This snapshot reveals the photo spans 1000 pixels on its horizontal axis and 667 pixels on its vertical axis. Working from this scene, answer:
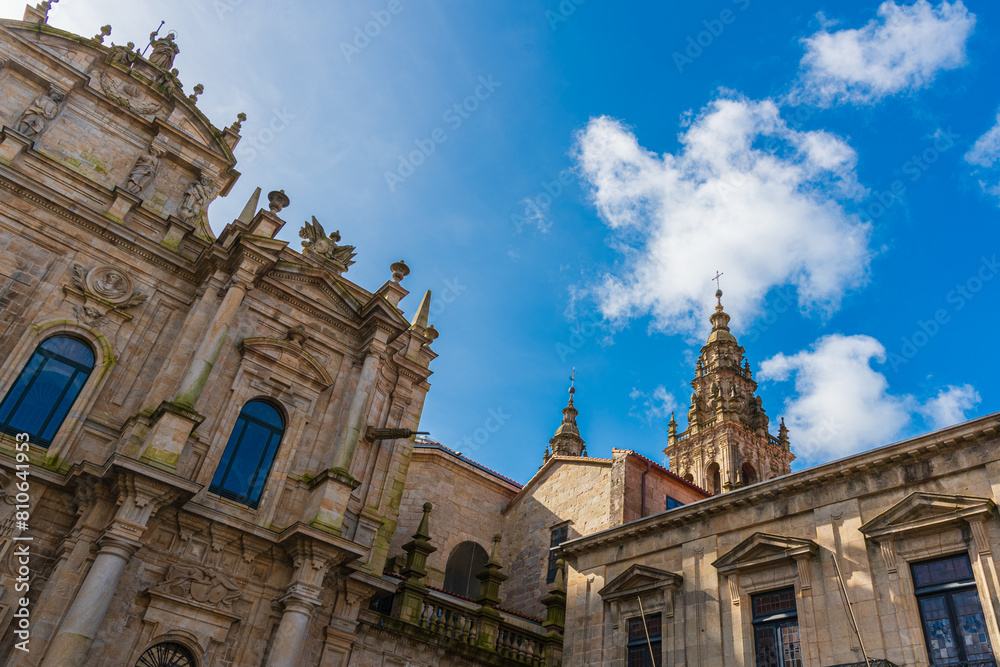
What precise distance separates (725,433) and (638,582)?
36.2 meters

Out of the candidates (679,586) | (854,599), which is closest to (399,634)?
(679,586)

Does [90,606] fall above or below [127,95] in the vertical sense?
below

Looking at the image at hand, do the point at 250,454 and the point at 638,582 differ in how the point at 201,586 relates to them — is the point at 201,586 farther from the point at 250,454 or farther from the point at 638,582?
the point at 638,582

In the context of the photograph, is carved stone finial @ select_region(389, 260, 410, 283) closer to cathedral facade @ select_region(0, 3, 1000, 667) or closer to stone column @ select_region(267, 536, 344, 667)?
cathedral facade @ select_region(0, 3, 1000, 667)

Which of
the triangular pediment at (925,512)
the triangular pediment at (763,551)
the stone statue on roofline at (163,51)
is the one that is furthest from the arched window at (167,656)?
the stone statue on roofline at (163,51)

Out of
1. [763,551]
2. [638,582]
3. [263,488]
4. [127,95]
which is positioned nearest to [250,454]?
[263,488]

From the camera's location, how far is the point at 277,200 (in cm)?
1703

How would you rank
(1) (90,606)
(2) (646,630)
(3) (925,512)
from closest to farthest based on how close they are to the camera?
(3) (925,512), (1) (90,606), (2) (646,630)

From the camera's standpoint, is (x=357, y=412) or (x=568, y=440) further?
(x=568, y=440)

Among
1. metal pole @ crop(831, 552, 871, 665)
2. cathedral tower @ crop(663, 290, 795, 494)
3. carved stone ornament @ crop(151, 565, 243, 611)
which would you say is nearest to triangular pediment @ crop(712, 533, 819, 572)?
metal pole @ crop(831, 552, 871, 665)

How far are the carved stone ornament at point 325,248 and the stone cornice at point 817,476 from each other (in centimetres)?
915

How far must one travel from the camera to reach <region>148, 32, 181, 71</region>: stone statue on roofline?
18.5 metres

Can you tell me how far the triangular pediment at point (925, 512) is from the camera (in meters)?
10.1

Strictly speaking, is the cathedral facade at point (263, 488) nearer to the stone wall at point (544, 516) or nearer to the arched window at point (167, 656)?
the arched window at point (167, 656)
